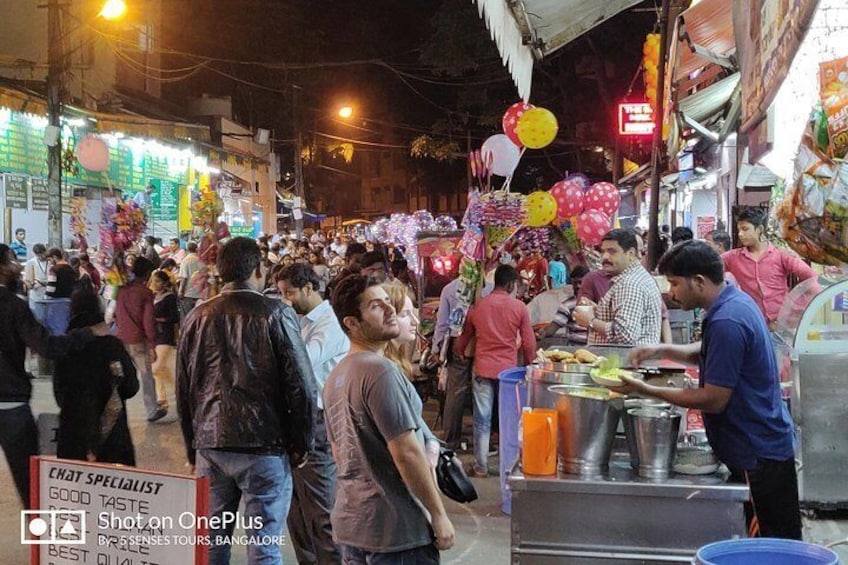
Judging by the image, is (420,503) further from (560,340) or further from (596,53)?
(596,53)

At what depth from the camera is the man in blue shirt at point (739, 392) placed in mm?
3803

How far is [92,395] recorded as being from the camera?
228 inches

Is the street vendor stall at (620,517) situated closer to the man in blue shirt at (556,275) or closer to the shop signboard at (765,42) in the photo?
the shop signboard at (765,42)

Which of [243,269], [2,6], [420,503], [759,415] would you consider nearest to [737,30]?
[759,415]

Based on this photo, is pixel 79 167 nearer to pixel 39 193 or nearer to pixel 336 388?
pixel 39 193

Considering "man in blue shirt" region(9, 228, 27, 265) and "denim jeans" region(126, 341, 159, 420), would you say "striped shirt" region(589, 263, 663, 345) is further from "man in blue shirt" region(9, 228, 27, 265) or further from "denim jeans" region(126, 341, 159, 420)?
"man in blue shirt" region(9, 228, 27, 265)

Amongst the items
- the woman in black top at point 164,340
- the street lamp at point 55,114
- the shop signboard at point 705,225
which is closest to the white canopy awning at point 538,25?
the woman in black top at point 164,340

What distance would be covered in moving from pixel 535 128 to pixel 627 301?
583cm

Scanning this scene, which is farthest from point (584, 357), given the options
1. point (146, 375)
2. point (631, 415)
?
point (146, 375)

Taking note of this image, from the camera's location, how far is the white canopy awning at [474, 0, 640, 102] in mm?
6430

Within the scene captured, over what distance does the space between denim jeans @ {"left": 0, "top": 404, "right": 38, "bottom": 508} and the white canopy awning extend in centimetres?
411

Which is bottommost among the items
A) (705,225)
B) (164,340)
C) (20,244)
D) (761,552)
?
(761,552)

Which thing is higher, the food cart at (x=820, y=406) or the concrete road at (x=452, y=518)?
the food cart at (x=820, y=406)

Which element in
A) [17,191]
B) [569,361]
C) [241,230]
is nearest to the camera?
[569,361]
